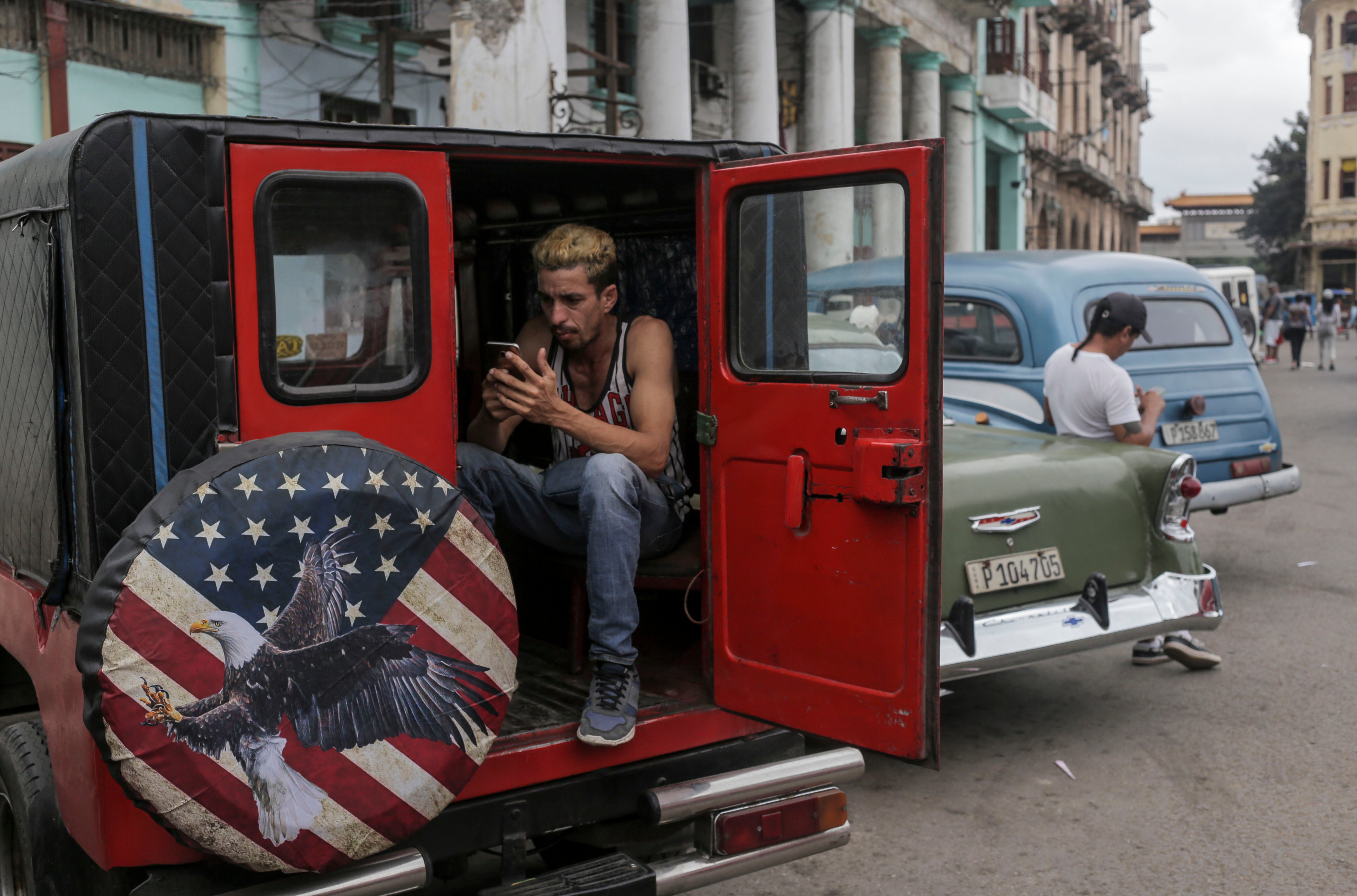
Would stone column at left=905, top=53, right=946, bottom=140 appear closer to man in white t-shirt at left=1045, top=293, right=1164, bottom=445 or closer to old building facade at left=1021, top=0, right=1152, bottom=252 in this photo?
old building facade at left=1021, top=0, right=1152, bottom=252

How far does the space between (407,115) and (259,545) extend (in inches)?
560

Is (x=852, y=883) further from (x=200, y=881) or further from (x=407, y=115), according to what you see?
(x=407, y=115)

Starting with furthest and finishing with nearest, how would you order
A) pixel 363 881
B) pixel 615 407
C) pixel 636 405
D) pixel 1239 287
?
pixel 1239 287 < pixel 615 407 < pixel 636 405 < pixel 363 881

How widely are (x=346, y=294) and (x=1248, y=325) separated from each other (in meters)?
16.2

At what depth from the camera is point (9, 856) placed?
3150 mm

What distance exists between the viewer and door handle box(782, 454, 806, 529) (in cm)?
331

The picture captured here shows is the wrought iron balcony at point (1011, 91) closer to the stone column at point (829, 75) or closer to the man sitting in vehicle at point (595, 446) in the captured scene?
the stone column at point (829, 75)

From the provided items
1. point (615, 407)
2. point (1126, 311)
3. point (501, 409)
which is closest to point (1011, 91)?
point (1126, 311)

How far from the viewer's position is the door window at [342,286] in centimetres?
278

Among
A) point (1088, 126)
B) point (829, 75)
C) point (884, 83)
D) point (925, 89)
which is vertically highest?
point (1088, 126)

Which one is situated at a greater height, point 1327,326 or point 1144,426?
point 1327,326

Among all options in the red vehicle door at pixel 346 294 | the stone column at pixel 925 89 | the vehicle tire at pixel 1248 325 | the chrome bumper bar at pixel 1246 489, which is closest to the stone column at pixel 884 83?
the stone column at pixel 925 89

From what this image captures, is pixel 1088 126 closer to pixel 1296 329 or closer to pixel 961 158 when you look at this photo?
pixel 961 158

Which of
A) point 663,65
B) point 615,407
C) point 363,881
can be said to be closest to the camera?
point 363,881
